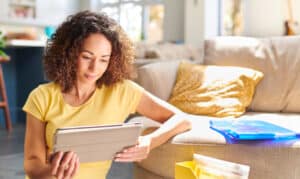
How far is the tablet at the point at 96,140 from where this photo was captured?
91 centimetres

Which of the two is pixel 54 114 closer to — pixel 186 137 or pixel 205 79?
pixel 186 137

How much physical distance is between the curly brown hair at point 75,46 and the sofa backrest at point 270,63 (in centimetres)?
118

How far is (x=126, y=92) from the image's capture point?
1233 mm

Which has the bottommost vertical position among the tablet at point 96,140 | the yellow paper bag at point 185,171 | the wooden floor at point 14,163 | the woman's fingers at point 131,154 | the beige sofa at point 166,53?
the wooden floor at point 14,163

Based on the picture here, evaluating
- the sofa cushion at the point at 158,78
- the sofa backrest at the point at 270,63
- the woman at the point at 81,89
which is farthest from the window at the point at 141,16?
the woman at the point at 81,89

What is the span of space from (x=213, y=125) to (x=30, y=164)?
2.49 ft

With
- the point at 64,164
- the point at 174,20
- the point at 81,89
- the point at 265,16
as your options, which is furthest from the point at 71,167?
the point at 174,20

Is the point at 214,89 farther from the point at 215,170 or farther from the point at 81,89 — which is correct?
the point at 81,89

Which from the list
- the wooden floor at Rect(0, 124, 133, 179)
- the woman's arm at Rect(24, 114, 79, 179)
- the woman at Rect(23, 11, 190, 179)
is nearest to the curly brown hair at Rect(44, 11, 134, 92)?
the woman at Rect(23, 11, 190, 179)

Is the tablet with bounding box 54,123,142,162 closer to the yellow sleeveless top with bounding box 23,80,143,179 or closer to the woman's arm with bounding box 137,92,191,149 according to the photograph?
the yellow sleeveless top with bounding box 23,80,143,179

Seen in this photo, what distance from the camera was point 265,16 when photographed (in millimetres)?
4328

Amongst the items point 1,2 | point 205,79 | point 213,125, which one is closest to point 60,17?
point 1,2

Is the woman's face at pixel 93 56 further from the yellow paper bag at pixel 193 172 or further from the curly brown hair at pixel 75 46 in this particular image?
the yellow paper bag at pixel 193 172

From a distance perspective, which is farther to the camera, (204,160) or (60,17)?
(60,17)
